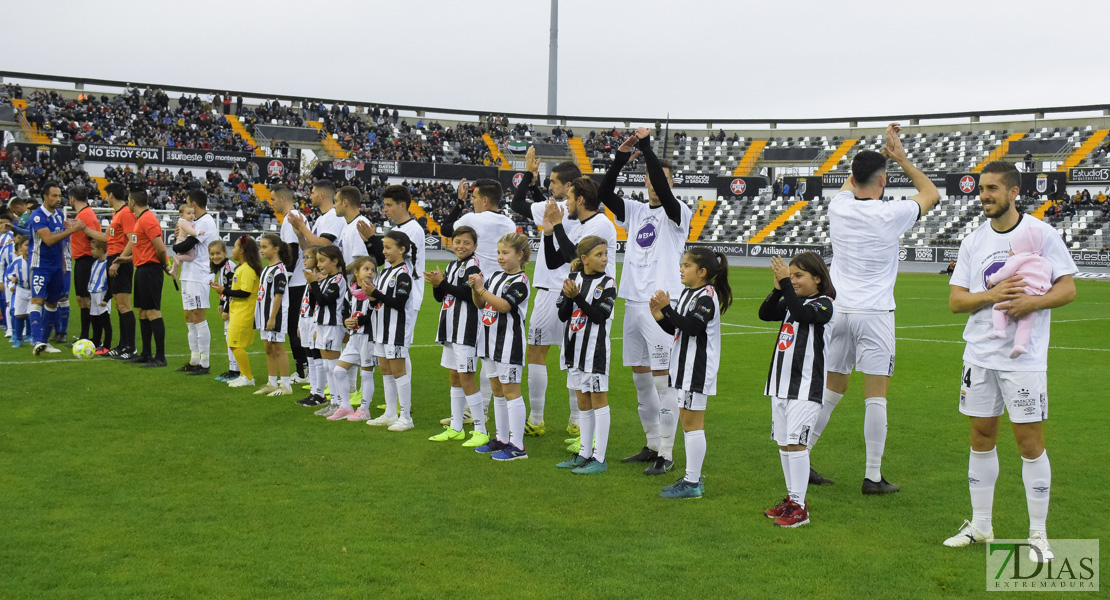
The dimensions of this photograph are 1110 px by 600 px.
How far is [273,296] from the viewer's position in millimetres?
9922

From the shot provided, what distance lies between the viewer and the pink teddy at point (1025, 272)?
4746 millimetres

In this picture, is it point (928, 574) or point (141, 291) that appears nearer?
point (928, 574)

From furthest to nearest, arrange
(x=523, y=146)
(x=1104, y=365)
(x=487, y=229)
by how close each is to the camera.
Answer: (x=523, y=146) → (x=1104, y=365) → (x=487, y=229)

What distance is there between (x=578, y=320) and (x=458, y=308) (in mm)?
1244

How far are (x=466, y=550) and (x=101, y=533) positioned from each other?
2.16m

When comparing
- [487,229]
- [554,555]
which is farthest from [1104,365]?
[554,555]

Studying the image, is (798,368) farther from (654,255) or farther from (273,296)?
(273,296)

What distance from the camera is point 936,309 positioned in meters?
22.4

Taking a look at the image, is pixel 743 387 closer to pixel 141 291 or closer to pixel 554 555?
pixel 554 555

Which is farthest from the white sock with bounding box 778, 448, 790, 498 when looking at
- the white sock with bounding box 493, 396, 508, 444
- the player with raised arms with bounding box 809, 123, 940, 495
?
the white sock with bounding box 493, 396, 508, 444

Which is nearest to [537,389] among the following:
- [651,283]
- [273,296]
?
[651,283]

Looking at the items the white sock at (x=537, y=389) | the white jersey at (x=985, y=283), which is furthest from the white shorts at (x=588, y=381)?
the white jersey at (x=985, y=283)

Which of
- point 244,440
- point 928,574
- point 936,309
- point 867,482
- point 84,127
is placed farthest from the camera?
point 84,127

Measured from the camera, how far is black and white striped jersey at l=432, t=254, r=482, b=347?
7.49m
